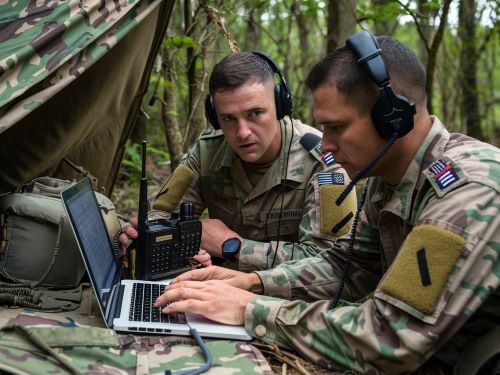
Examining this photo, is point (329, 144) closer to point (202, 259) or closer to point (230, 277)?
point (230, 277)

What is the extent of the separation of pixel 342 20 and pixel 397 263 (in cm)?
253

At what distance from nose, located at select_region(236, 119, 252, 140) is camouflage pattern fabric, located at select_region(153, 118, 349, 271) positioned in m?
0.29

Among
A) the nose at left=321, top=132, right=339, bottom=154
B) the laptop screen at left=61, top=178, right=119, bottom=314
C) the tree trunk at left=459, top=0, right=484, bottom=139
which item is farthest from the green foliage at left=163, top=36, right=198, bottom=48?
the tree trunk at left=459, top=0, right=484, bottom=139

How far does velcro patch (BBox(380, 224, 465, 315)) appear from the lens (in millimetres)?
1430

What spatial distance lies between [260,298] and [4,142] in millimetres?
1428

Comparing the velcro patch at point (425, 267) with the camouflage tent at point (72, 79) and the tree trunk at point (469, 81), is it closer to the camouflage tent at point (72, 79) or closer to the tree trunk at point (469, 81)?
the camouflage tent at point (72, 79)

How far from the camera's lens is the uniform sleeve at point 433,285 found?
1.43m

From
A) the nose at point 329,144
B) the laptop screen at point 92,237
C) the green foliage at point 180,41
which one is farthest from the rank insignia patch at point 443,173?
the green foliage at point 180,41

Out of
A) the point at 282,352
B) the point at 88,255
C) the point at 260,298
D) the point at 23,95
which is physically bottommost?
the point at 282,352

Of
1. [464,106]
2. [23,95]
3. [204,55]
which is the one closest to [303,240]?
[23,95]

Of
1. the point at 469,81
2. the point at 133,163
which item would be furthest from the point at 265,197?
the point at 469,81

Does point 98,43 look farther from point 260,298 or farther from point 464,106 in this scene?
point 464,106

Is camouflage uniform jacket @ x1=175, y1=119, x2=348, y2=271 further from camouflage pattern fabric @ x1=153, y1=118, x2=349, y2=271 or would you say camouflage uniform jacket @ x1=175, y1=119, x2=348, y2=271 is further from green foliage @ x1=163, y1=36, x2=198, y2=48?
green foliage @ x1=163, y1=36, x2=198, y2=48

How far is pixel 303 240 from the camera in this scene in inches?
99.0
